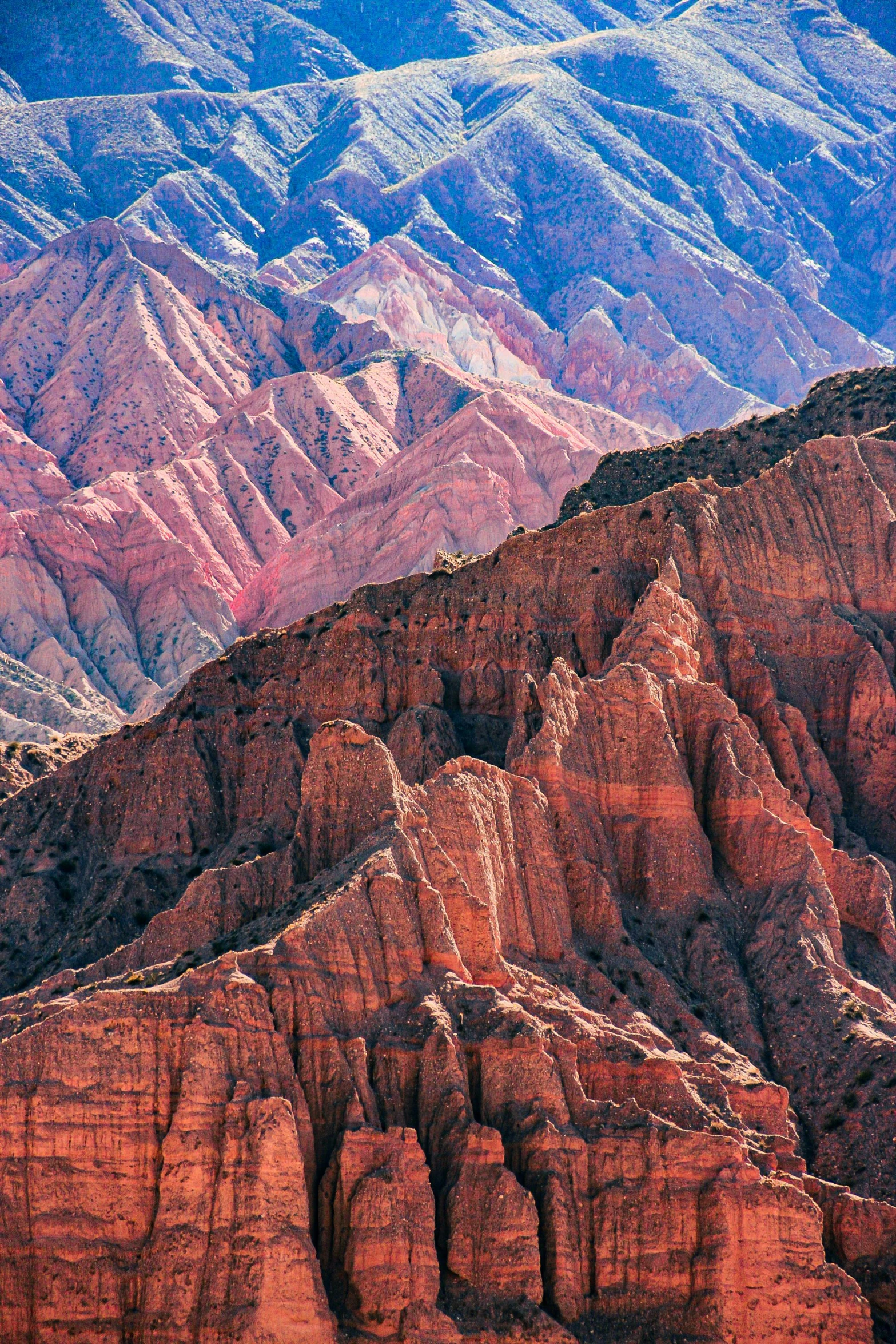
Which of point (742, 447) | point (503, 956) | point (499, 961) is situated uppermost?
point (742, 447)

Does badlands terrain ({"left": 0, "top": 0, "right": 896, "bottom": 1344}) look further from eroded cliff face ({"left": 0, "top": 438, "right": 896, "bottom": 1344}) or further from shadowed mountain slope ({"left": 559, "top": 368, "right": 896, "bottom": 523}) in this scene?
shadowed mountain slope ({"left": 559, "top": 368, "right": 896, "bottom": 523})

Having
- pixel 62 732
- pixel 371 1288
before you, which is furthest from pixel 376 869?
pixel 62 732

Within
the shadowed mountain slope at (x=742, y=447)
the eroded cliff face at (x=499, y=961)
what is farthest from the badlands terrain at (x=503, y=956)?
the shadowed mountain slope at (x=742, y=447)

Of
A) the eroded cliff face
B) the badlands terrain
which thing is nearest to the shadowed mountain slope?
the badlands terrain

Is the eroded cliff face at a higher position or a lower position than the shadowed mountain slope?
lower

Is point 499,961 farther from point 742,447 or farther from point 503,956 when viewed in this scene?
point 742,447

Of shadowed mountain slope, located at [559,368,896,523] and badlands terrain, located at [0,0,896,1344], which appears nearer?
badlands terrain, located at [0,0,896,1344]

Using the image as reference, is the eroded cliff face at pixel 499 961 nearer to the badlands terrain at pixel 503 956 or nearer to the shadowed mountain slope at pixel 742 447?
the badlands terrain at pixel 503 956

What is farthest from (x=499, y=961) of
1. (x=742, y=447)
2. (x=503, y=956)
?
(x=742, y=447)
